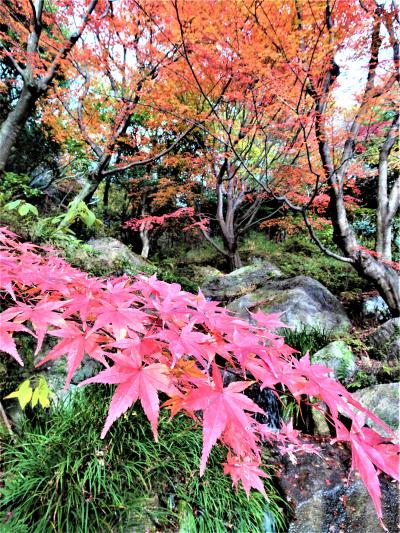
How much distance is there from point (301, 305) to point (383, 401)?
8.07 feet

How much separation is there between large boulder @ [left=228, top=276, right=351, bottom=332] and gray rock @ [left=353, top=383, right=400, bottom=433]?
5.66ft

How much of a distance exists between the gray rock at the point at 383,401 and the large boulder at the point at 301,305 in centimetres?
172

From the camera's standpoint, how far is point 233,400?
80 centimetres

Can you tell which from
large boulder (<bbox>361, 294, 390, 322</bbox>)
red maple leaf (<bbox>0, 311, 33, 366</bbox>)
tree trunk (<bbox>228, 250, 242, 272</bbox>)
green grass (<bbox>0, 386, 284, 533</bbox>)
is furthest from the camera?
tree trunk (<bbox>228, 250, 242, 272</bbox>)

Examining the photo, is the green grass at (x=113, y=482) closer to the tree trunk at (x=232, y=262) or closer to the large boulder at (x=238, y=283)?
the large boulder at (x=238, y=283)

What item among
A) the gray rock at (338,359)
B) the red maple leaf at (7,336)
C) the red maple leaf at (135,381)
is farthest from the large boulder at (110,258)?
the red maple leaf at (135,381)

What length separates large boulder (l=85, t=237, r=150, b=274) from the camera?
17.5 feet

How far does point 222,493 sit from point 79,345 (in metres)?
1.91

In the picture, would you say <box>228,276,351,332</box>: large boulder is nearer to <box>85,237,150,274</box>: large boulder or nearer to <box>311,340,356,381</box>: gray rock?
<box>311,340,356,381</box>: gray rock

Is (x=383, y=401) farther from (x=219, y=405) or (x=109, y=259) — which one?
(x=109, y=259)

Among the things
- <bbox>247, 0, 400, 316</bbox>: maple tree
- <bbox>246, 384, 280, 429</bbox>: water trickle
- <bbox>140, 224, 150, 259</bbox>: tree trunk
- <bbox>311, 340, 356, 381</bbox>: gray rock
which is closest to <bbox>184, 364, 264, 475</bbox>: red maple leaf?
<bbox>246, 384, 280, 429</bbox>: water trickle

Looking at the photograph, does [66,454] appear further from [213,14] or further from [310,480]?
[213,14]

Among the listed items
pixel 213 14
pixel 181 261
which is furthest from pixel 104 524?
pixel 181 261

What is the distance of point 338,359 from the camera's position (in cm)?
376
